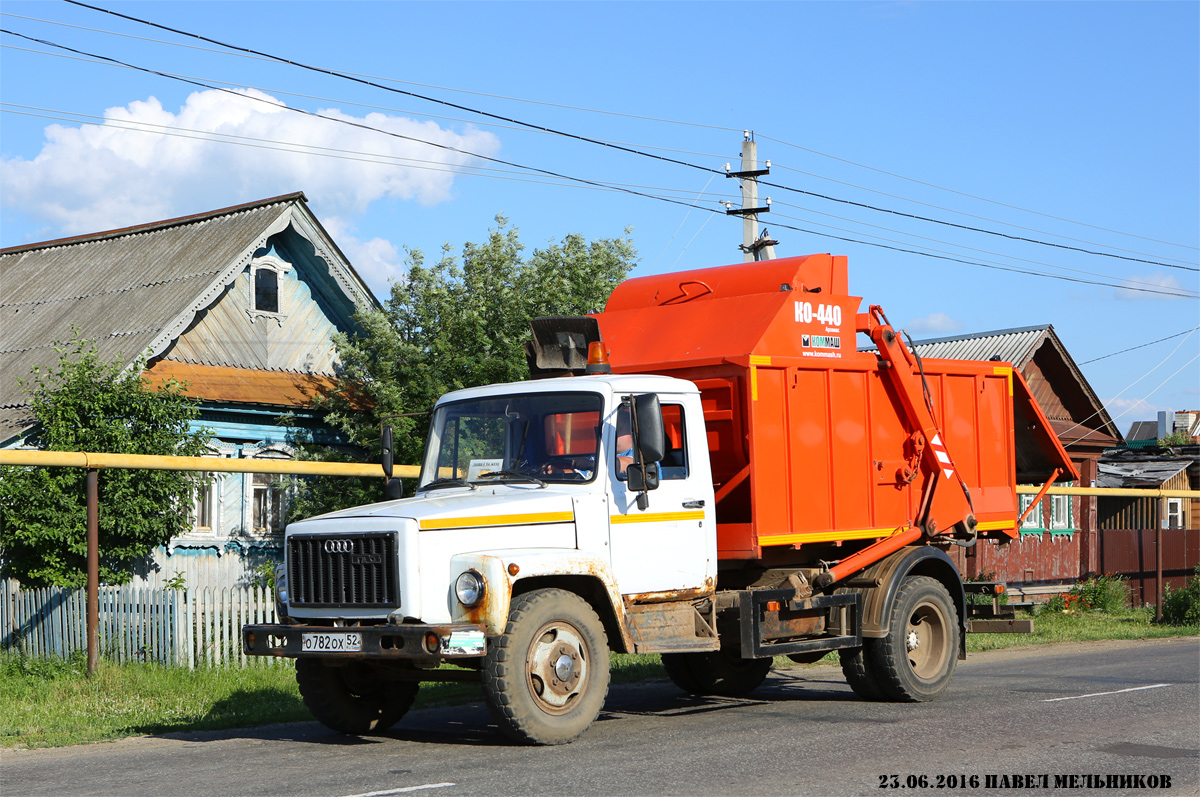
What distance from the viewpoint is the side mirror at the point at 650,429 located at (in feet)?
29.1

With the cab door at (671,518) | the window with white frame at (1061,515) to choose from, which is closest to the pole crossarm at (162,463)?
the cab door at (671,518)

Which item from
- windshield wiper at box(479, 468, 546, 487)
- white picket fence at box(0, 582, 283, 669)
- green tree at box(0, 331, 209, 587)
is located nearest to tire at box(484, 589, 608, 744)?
windshield wiper at box(479, 468, 546, 487)

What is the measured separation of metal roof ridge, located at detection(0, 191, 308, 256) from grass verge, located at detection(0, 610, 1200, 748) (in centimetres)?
1117

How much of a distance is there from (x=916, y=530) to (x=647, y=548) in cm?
333

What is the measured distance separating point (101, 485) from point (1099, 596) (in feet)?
64.7

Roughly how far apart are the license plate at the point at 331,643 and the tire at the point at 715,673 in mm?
4359

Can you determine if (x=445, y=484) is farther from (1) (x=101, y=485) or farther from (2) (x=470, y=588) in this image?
(1) (x=101, y=485)

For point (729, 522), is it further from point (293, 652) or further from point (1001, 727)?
point (293, 652)

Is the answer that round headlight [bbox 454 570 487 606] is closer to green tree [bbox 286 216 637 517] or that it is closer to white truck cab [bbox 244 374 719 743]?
white truck cab [bbox 244 374 719 743]

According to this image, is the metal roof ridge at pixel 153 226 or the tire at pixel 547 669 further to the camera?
the metal roof ridge at pixel 153 226

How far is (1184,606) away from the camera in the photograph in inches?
902

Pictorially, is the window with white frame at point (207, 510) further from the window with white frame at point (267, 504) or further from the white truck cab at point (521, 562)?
the white truck cab at point (521, 562)

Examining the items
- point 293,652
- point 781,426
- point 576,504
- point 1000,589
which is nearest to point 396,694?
point 293,652

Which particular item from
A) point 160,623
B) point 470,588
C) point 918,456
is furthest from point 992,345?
point 470,588
